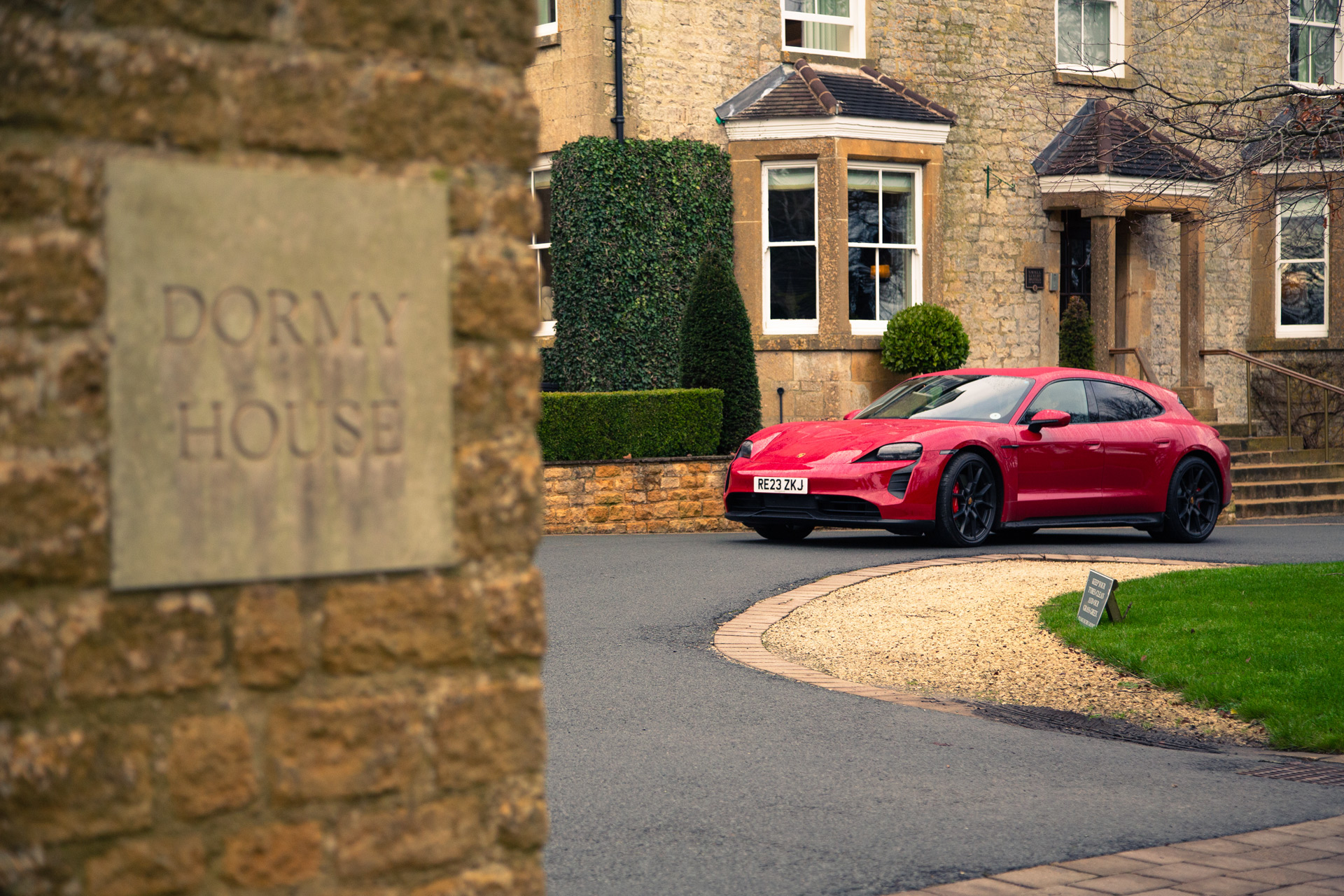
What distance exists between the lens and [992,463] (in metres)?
13.3

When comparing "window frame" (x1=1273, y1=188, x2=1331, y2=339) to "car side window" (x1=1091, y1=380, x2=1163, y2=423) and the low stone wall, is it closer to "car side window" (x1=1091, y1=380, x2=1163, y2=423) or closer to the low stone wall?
"car side window" (x1=1091, y1=380, x2=1163, y2=423)

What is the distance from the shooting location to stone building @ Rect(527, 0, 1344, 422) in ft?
64.0

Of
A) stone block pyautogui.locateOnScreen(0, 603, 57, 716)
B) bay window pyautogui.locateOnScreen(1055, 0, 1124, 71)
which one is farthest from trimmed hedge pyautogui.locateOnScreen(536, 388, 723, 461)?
stone block pyautogui.locateOnScreen(0, 603, 57, 716)

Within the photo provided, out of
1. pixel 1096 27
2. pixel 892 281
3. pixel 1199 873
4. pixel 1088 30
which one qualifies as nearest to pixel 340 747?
pixel 1199 873

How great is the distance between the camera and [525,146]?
9.62ft

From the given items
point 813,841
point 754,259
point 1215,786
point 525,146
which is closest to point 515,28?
point 525,146

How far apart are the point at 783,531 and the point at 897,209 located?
779 centimetres

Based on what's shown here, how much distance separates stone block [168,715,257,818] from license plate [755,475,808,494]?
10458 mm

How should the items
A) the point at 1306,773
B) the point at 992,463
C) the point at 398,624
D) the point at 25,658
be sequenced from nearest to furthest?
the point at 25,658 → the point at 398,624 → the point at 1306,773 → the point at 992,463

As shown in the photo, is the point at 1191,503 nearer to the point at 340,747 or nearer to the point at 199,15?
the point at 340,747

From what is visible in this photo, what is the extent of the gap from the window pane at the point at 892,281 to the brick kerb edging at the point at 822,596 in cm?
819

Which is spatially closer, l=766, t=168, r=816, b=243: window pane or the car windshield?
the car windshield

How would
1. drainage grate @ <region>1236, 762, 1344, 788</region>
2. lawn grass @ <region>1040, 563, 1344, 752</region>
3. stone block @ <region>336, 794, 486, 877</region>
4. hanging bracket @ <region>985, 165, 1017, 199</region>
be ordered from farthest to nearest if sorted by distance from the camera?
hanging bracket @ <region>985, 165, 1017, 199</region> < lawn grass @ <region>1040, 563, 1344, 752</region> < drainage grate @ <region>1236, 762, 1344, 788</region> < stone block @ <region>336, 794, 486, 877</region>

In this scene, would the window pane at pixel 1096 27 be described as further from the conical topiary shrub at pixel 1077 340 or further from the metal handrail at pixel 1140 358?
the metal handrail at pixel 1140 358
